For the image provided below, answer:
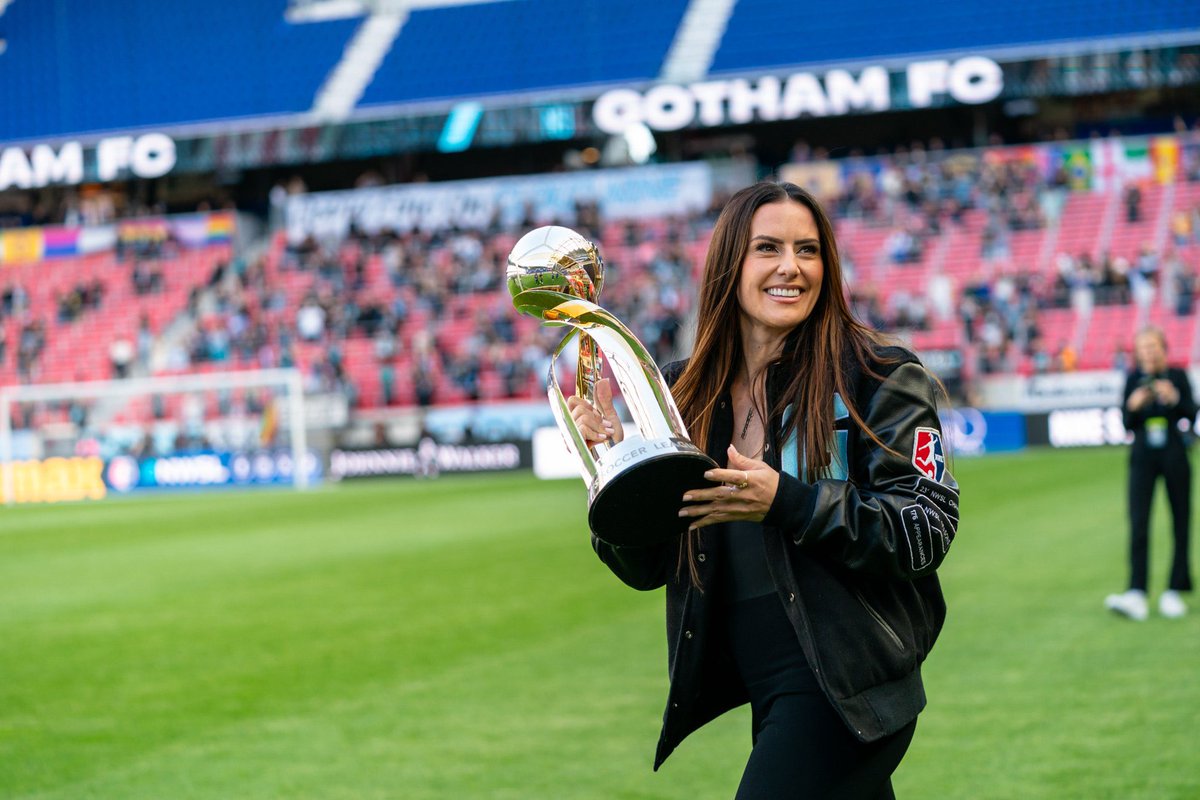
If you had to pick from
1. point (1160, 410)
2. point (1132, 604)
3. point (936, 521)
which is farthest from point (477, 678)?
point (936, 521)

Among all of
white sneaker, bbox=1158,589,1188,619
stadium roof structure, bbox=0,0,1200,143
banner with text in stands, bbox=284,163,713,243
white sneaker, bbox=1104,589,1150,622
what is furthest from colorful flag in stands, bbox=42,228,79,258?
white sneaker, bbox=1158,589,1188,619

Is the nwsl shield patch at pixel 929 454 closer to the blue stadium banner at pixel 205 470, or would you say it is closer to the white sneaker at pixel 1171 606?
the white sneaker at pixel 1171 606

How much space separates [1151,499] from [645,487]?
798 cm

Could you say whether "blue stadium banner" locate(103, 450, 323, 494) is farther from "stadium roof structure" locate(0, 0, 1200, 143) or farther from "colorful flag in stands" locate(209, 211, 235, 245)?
"stadium roof structure" locate(0, 0, 1200, 143)

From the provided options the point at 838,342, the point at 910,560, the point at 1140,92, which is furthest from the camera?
the point at 1140,92

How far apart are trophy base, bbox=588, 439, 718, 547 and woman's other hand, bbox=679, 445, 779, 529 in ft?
0.06

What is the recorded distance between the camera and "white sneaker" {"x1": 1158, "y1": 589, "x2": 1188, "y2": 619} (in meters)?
9.66

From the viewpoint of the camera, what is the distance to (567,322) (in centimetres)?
296

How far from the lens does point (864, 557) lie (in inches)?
109

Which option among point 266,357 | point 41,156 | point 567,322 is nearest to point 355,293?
point 266,357

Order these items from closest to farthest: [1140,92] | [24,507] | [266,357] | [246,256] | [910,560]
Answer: [910,560], [24,507], [266,357], [1140,92], [246,256]

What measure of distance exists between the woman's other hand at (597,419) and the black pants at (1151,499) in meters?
7.45

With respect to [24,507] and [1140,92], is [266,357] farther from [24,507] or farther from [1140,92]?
[1140,92]

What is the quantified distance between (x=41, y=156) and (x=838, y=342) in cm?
4128
